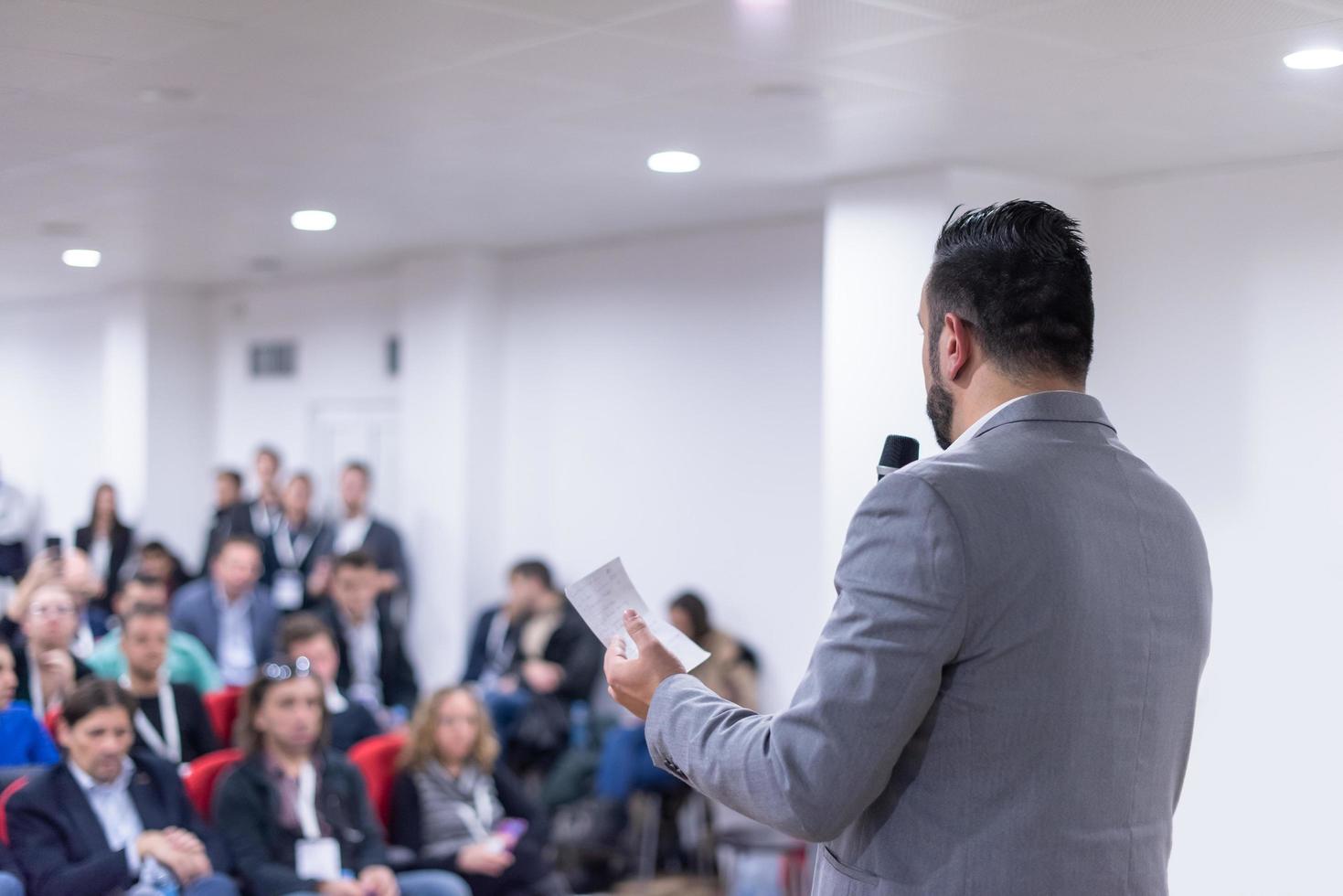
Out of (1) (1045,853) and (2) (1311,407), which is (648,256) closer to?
(2) (1311,407)

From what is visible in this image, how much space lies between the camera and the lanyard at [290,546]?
10.0 m

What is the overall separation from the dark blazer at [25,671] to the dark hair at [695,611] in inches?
109

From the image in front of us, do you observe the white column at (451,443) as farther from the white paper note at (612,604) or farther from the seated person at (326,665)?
the white paper note at (612,604)

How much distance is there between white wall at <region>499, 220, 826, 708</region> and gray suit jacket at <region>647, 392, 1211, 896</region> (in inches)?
218

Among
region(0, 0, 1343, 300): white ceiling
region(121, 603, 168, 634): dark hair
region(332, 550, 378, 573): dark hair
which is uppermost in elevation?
region(0, 0, 1343, 300): white ceiling

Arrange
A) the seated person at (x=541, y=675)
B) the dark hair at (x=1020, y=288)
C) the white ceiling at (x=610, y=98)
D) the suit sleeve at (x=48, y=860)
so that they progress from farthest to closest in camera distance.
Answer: the seated person at (x=541, y=675) < the suit sleeve at (x=48, y=860) < the white ceiling at (x=610, y=98) < the dark hair at (x=1020, y=288)

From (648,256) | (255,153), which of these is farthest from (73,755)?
(648,256)

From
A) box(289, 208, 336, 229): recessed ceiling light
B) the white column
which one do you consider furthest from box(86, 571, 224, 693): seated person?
box(289, 208, 336, 229): recessed ceiling light

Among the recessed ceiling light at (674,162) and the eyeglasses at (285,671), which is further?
the recessed ceiling light at (674,162)

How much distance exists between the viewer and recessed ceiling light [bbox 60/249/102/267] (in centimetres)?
897

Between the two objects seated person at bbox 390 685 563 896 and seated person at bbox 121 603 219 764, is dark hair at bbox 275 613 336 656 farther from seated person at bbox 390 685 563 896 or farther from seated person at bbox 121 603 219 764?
seated person at bbox 390 685 563 896

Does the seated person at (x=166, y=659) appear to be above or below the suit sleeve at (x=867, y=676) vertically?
below

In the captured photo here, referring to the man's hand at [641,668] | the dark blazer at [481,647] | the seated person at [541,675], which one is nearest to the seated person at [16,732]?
the seated person at [541,675]

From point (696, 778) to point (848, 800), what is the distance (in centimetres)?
19
